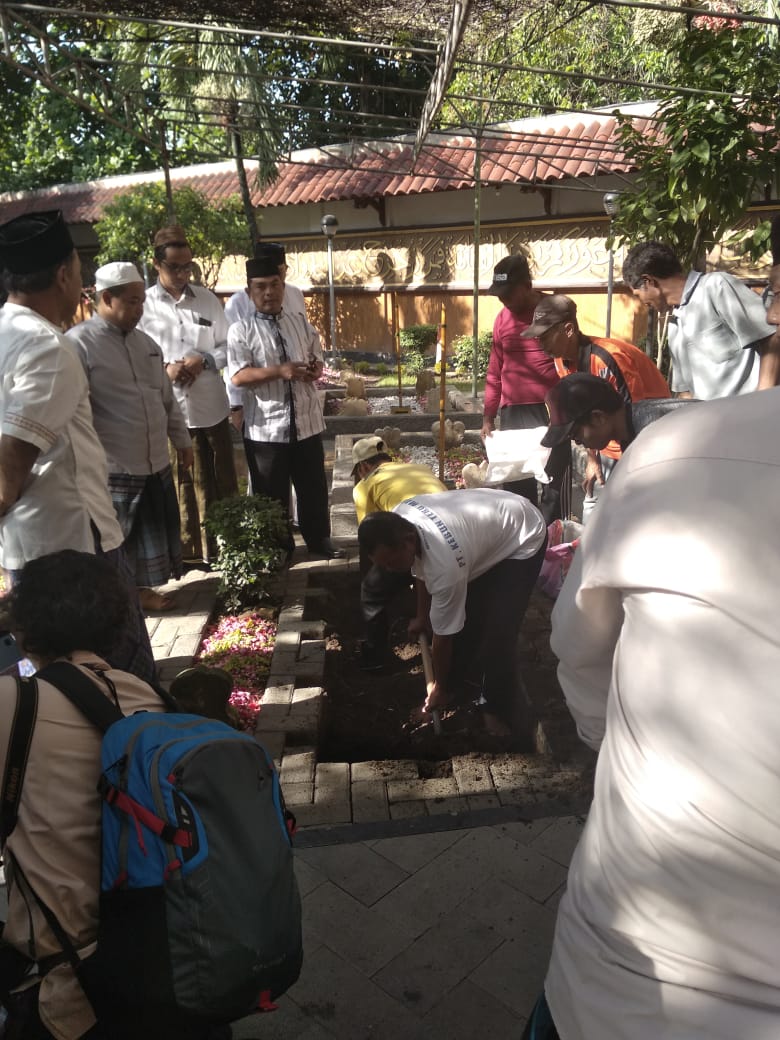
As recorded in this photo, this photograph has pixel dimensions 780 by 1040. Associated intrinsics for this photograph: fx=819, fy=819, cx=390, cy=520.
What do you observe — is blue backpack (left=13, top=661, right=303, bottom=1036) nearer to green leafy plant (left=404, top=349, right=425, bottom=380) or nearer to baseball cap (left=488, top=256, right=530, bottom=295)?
baseball cap (left=488, top=256, right=530, bottom=295)

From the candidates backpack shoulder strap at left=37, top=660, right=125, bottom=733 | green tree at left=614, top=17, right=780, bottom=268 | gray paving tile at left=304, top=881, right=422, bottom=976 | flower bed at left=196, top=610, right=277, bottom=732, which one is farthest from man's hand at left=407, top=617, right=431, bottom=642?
green tree at left=614, top=17, right=780, bottom=268

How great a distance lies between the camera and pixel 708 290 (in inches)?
142

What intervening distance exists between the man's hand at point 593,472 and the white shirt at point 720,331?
54 centimetres

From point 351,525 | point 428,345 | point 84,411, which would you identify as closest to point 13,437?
point 84,411

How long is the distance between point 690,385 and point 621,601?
9.77 feet

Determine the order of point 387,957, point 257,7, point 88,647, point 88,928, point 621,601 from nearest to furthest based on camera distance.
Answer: point 621,601 → point 88,928 → point 88,647 → point 387,957 → point 257,7

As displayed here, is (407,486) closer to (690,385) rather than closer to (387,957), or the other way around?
(690,385)

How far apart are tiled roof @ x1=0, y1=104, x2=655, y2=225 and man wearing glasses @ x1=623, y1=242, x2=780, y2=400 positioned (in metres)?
3.78

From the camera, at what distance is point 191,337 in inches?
195

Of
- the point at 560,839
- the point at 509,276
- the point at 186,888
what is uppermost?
the point at 509,276

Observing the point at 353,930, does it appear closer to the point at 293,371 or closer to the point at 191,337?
the point at 293,371

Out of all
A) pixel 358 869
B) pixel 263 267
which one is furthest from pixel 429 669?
pixel 263 267

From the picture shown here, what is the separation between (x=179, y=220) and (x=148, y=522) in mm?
13107

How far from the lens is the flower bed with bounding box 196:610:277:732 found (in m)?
3.72
